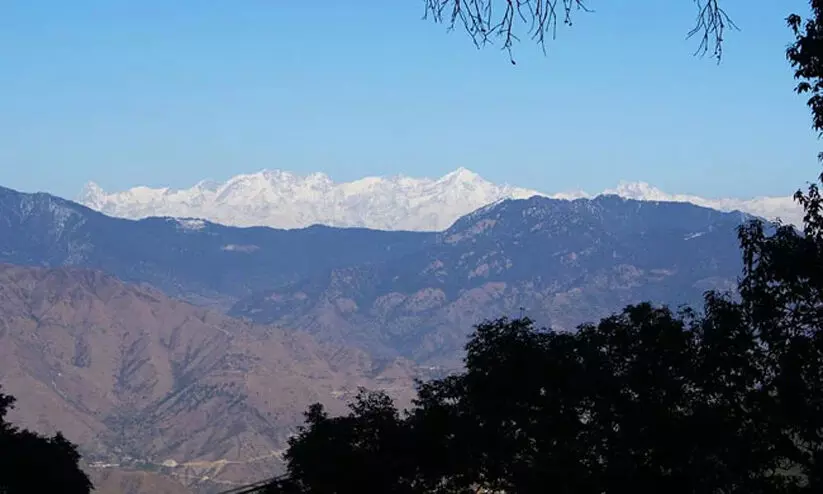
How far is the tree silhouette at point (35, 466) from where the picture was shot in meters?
56.7

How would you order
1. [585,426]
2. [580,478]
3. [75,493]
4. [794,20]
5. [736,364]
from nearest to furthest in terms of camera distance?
[794,20]
[736,364]
[580,478]
[585,426]
[75,493]

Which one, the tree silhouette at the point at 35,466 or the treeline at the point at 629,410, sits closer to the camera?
the treeline at the point at 629,410

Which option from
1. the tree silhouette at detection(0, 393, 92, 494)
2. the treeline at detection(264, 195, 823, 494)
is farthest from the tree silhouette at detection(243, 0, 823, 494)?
the tree silhouette at detection(0, 393, 92, 494)

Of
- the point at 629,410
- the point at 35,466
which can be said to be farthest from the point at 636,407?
the point at 35,466

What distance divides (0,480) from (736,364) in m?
40.6

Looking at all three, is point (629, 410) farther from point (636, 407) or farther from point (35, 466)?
point (35, 466)

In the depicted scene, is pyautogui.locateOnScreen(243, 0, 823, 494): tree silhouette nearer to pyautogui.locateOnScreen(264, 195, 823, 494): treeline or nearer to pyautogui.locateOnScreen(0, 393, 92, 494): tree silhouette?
pyautogui.locateOnScreen(264, 195, 823, 494): treeline

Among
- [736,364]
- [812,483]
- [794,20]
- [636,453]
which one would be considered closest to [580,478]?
[636,453]

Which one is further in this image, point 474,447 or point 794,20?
point 474,447

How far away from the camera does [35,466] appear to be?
58312 millimetres

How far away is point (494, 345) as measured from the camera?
53594 millimetres

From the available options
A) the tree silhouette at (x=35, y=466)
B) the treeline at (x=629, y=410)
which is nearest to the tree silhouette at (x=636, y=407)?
the treeline at (x=629, y=410)

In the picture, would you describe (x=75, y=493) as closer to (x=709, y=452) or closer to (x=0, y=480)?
(x=0, y=480)

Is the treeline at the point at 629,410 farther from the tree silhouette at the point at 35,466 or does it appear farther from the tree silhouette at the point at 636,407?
the tree silhouette at the point at 35,466
